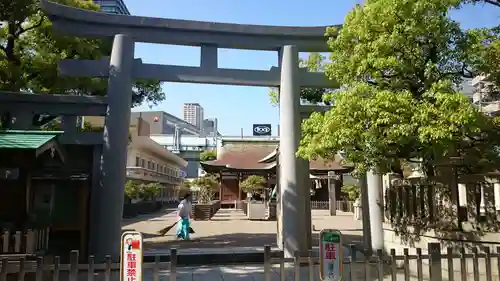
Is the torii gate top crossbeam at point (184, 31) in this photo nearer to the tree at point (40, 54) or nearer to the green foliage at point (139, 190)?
the tree at point (40, 54)

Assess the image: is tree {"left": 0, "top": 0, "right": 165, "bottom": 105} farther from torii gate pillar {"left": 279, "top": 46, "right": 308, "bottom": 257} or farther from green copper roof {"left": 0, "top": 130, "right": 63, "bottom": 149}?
torii gate pillar {"left": 279, "top": 46, "right": 308, "bottom": 257}

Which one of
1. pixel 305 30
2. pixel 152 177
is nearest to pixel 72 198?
pixel 305 30

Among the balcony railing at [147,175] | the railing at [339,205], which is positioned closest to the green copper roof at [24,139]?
the balcony railing at [147,175]

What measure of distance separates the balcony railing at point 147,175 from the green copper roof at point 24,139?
27332mm

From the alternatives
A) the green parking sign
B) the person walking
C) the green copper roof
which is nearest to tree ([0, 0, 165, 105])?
the green copper roof

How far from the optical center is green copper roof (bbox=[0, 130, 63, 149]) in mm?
7743

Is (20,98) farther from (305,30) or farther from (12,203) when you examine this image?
(305,30)

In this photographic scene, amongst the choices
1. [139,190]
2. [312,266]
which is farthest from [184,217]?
[139,190]

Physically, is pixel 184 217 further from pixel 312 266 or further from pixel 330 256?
pixel 330 256

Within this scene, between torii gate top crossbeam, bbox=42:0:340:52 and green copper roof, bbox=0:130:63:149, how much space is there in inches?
113

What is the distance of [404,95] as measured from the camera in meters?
6.81

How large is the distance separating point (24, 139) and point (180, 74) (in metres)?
3.81

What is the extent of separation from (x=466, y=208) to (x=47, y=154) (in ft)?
27.2

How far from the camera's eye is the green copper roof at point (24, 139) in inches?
305
